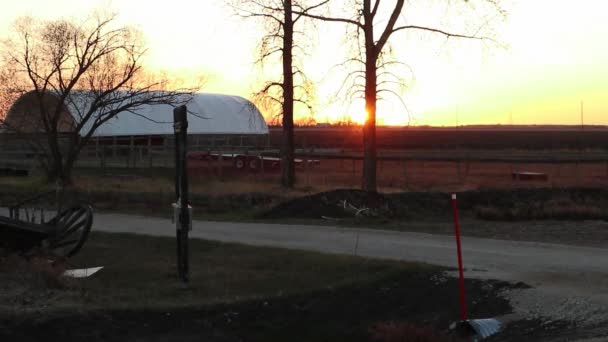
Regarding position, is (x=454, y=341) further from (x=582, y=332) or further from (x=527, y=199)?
(x=527, y=199)

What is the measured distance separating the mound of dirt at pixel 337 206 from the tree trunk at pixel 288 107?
28.5ft

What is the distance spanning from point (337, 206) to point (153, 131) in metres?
37.1

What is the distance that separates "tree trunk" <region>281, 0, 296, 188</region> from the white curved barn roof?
19.6 metres

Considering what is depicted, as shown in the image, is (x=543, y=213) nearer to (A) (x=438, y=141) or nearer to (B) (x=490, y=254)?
(B) (x=490, y=254)

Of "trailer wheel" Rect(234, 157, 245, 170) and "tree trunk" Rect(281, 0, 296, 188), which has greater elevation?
"tree trunk" Rect(281, 0, 296, 188)

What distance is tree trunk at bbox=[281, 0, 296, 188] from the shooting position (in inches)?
1166

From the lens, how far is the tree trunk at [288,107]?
29.6m

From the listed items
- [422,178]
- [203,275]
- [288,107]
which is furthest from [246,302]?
[422,178]

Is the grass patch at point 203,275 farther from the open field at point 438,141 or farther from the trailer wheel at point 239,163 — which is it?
the open field at point 438,141

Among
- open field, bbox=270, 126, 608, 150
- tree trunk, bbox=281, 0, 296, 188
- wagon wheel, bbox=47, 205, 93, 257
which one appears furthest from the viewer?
Answer: open field, bbox=270, 126, 608, 150

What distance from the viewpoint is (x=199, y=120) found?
61.8 metres

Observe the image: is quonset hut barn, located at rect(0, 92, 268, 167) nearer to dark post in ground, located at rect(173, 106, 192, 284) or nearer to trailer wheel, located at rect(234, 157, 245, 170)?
trailer wheel, located at rect(234, 157, 245, 170)

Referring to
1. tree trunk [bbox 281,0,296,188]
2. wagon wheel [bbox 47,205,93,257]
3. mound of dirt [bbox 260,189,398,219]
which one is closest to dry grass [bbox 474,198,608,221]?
mound of dirt [bbox 260,189,398,219]

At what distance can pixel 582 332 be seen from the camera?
7621 millimetres
